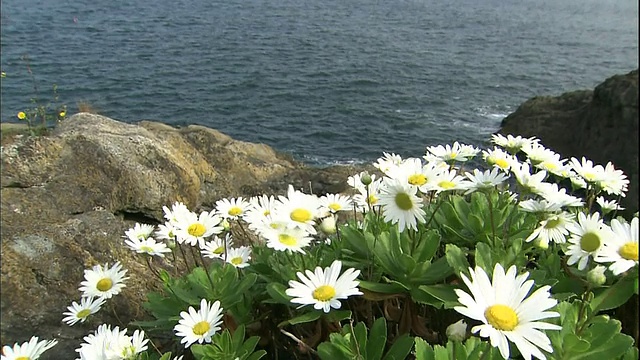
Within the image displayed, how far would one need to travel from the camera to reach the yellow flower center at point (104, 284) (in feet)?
7.39

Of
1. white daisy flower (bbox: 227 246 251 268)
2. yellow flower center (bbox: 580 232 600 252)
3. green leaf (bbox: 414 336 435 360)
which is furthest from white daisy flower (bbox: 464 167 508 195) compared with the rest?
white daisy flower (bbox: 227 246 251 268)

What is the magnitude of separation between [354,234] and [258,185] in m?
3.15

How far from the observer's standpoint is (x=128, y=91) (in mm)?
15227

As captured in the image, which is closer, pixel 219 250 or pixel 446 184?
pixel 446 184

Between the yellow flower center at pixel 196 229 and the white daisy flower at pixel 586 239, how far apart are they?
128cm

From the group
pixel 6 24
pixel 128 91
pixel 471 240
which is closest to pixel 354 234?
pixel 471 240

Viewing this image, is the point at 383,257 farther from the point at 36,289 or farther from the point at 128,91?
the point at 128,91

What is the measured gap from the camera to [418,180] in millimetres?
1925

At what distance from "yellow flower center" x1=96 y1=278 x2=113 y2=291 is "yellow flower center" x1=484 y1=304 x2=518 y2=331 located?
151cm

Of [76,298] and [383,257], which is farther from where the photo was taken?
[76,298]

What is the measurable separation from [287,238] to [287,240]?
0.01 metres

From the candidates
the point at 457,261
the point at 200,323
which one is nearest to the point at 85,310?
the point at 200,323

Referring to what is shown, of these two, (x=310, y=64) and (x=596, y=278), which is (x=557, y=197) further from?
(x=310, y=64)

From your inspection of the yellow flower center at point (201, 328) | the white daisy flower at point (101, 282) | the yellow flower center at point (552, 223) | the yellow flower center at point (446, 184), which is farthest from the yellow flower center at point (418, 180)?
the white daisy flower at point (101, 282)
